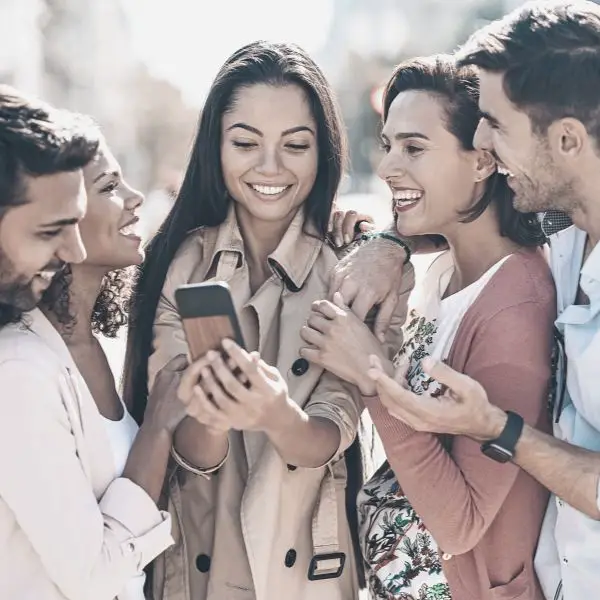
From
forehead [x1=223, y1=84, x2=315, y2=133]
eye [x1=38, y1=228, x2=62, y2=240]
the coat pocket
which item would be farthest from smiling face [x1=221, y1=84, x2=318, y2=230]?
the coat pocket

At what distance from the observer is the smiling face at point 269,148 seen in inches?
116

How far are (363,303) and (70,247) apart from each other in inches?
31.4

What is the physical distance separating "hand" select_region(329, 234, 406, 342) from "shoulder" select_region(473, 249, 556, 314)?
0.89 ft

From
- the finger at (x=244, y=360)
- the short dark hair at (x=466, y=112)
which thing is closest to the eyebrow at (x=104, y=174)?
the finger at (x=244, y=360)

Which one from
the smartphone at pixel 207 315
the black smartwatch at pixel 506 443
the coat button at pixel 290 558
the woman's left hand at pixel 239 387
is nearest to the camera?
the smartphone at pixel 207 315

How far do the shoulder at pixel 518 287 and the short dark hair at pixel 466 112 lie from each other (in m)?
0.16

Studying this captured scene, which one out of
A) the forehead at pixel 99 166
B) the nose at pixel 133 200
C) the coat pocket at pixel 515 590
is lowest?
the coat pocket at pixel 515 590

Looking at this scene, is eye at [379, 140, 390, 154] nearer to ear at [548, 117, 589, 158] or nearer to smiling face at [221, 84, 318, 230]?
smiling face at [221, 84, 318, 230]

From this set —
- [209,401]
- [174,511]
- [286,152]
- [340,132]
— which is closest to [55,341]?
[209,401]

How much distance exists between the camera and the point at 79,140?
237cm

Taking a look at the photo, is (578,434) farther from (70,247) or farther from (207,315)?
(70,247)

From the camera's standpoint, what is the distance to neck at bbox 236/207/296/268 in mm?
3092

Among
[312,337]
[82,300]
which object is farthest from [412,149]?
[82,300]

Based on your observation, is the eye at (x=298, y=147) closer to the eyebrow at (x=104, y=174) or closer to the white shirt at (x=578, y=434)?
the eyebrow at (x=104, y=174)
